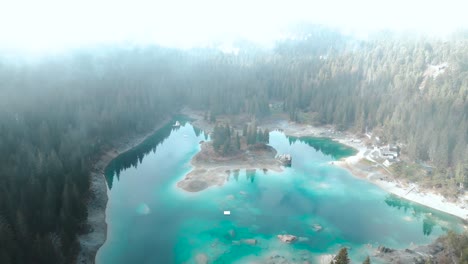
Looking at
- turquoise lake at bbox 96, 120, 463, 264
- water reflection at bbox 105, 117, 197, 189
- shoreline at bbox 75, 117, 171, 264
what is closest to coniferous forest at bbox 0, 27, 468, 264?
shoreline at bbox 75, 117, 171, 264

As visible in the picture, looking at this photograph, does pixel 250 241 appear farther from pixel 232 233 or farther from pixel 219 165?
pixel 219 165

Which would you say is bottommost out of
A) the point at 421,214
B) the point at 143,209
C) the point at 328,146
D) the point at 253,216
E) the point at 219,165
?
the point at 328,146

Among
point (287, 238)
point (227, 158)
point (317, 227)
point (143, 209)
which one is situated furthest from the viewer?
point (227, 158)

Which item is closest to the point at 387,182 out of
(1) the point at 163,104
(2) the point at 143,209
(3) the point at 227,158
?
(3) the point at 227,158

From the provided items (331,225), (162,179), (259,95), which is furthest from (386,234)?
(259,95)

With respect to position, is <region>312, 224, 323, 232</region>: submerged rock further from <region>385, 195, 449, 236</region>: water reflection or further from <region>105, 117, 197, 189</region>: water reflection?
<region>105, 117, 197, 189</region>: water reflection
